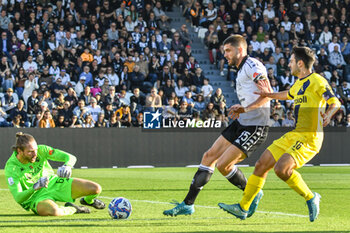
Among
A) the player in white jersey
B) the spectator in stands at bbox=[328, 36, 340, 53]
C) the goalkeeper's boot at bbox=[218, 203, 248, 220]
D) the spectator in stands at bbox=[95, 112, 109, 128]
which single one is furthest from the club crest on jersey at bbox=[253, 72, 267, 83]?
the spectator in stands at bbox=[328, 36, 340, 53]

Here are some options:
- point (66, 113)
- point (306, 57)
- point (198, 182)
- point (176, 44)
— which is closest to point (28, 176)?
point (198, 182)

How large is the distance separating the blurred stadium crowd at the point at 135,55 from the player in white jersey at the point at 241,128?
12.7 metres

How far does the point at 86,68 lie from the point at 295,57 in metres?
15.7

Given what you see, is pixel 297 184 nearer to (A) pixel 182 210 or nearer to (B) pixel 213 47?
(A) pixel 182 210

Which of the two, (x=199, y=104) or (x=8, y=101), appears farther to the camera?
(x=199, y=104)

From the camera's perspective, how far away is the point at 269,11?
30.2 meters

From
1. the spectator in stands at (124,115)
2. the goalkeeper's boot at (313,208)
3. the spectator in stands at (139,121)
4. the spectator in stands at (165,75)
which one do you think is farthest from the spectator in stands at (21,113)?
the goalkeeper's boot at (313,208)

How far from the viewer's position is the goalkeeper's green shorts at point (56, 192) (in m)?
9.33

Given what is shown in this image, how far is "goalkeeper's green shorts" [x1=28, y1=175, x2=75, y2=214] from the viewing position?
9.33 m

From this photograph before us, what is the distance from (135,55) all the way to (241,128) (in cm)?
1657

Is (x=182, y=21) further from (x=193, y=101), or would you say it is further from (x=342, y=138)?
(x=342, y=138)

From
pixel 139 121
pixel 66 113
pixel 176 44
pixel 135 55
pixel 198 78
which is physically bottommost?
pixel 139 121

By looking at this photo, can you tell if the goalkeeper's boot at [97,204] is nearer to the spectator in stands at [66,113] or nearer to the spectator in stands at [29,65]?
the spectator in stands at [66,113]

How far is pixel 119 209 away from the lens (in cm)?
889
